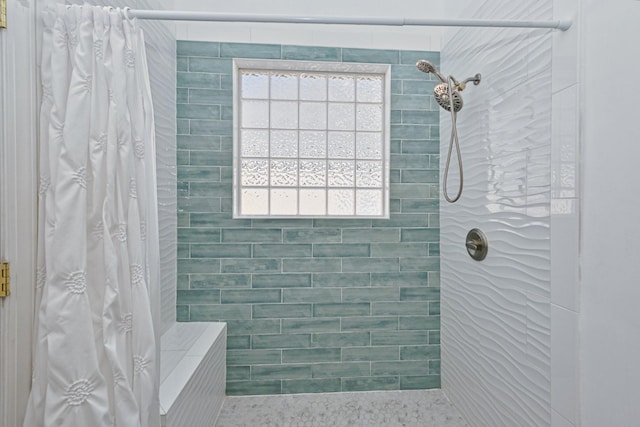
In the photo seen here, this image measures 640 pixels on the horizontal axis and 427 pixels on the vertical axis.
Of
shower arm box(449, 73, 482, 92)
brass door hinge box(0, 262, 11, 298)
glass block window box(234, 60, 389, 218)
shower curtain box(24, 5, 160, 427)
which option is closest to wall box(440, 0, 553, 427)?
shower arm box(449, 73, 482, 92)

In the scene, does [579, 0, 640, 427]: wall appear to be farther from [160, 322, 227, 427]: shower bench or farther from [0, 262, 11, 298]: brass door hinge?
[0, 262, 11, 298]: brass door hinge

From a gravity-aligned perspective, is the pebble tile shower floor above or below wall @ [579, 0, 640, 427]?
below

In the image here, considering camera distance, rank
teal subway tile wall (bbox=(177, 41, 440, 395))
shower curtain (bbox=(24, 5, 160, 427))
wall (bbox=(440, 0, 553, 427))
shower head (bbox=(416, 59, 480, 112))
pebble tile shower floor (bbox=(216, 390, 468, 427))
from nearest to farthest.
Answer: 1. shower curtain (bbox=(24, 5, 160, 427))
2. wall (bbox=(440, 0, 553, 427))
3. shower head (bbox=(416, 59, 480, 112))
4. pebble tile shower floor (bbox=(216, 390, 468, 427))
5. teal subway tile wall (bbox=(177, 41, 440, 395))

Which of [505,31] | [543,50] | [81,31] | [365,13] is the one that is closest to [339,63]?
[365,13]

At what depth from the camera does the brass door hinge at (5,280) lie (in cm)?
A: 94

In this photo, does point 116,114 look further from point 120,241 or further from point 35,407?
point 35,407

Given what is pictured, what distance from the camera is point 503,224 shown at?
4.94ft

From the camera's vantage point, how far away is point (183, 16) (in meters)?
1.08

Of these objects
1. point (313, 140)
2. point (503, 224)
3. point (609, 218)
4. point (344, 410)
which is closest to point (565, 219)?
point (609, 218)

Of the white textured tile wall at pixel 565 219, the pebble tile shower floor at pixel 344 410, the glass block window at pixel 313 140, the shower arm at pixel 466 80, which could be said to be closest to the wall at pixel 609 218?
the white textured tile wall at pixel 565 219

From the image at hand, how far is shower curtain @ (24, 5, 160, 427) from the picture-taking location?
3.22ft

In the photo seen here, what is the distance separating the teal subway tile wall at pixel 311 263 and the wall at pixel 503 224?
Result: 0.22 meters

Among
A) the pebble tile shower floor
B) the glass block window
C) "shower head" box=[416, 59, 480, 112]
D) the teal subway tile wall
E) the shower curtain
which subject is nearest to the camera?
the shower curtain

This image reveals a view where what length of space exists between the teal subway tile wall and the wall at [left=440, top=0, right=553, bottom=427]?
216 mm
